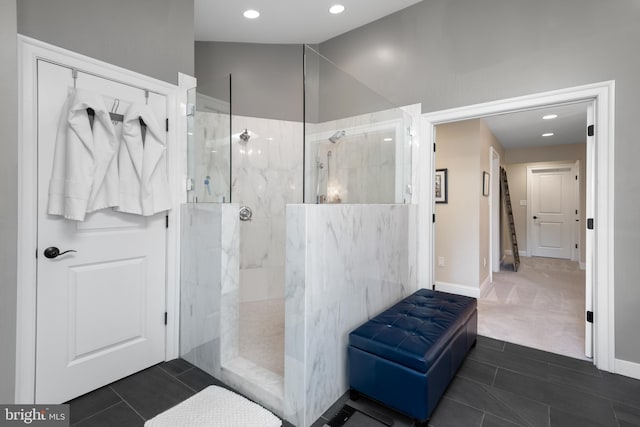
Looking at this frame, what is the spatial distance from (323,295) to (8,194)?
1755 mm

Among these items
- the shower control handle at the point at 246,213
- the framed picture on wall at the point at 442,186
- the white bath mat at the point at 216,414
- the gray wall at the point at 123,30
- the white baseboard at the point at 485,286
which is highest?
the gray wall at the point at 123,30

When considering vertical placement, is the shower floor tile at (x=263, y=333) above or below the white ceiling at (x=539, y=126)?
below

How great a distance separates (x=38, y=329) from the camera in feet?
5.71

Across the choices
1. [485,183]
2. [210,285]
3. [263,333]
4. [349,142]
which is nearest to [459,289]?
[485,183]

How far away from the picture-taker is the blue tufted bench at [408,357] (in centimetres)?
162

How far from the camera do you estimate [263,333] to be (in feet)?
9.16

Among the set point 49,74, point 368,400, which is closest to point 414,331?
point 368,400

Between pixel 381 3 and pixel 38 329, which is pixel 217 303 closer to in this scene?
pixel 38 329

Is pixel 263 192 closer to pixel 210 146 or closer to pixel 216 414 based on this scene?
pixel 210 146

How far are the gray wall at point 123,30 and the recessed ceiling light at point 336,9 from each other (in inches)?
55.2

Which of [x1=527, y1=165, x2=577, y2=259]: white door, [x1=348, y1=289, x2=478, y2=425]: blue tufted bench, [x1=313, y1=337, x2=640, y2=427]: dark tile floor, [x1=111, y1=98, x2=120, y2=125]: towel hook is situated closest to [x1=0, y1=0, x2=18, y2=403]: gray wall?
[x1=111, y1=98, x2=120, y2=125]: towel hook

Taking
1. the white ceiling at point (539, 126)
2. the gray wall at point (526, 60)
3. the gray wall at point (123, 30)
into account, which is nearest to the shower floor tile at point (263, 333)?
the gray wall at point (123, 30)

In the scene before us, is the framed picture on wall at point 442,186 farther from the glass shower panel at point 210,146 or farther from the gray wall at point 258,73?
the glass shower panel at point 210,146

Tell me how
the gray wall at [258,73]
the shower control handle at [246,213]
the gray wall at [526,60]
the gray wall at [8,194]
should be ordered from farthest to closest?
1. the gray wall at [258,73]
2. the shower control handle at [246,213]
3. the gray wall at [526,60]
4. the gray wall at [8,194]
